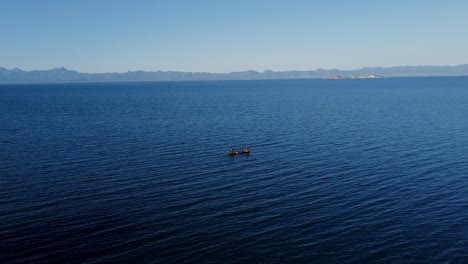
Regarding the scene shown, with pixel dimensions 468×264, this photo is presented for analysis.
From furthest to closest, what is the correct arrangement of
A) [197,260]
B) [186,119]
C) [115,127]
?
[186,119], [115,127], [197,260]

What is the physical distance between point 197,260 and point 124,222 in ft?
30.7

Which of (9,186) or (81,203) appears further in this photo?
(9,186)

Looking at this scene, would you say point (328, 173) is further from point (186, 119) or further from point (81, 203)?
point (186, 119)

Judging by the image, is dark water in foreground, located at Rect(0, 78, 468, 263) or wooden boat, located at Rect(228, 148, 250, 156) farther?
wooden boat, located at Rect(228, 148, 250, 156)

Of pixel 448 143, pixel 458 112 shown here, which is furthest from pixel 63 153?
pixel 458 112

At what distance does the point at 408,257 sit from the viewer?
2919 cm

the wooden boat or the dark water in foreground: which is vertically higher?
the wooden boat

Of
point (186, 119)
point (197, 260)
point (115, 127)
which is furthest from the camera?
point (186, 119)

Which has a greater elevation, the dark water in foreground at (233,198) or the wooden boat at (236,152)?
the wooden boat at (236,152)

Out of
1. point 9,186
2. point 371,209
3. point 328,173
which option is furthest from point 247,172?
point 9,186

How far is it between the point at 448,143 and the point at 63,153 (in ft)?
202

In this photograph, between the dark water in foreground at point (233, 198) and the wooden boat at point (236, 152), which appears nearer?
the dark water in foreground at point (233, 198)

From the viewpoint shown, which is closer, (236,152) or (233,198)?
(233,198)

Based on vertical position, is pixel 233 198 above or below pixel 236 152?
below
